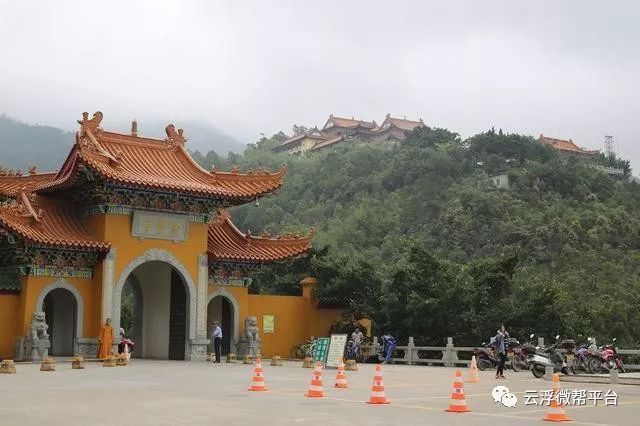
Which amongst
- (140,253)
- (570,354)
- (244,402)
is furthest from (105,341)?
(570,354)

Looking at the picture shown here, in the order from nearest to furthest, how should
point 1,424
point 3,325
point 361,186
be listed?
point 1,424, point 3,325, point 361,186

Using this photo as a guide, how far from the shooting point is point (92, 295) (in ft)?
79.7

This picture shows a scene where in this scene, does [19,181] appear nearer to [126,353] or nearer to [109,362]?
[126,353]

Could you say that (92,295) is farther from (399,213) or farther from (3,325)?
(399,213)

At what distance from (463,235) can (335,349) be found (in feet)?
149

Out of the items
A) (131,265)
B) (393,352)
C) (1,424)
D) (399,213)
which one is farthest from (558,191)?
(1,424)

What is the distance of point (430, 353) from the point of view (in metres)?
27.2

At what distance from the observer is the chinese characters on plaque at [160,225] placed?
2447 centimetres

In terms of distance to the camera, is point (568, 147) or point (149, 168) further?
point (568, 147)

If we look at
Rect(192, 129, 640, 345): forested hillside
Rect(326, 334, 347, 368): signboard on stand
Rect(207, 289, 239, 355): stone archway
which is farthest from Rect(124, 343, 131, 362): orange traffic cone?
Rect(192, 129, 640, 345): forested hillside

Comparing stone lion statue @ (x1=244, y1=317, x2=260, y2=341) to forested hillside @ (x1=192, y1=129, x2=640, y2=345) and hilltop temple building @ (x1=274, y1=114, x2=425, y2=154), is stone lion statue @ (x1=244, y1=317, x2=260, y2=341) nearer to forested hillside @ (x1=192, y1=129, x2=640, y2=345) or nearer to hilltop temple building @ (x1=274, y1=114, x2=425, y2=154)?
forested hillside @ (x1=192, y1=129, x2=640, y2=345)

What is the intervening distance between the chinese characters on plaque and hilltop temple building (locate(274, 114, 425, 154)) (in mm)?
99818

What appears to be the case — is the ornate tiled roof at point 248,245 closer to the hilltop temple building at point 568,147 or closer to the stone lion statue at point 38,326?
the stone lion statue at point 38,326

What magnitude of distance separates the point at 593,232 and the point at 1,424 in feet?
183
